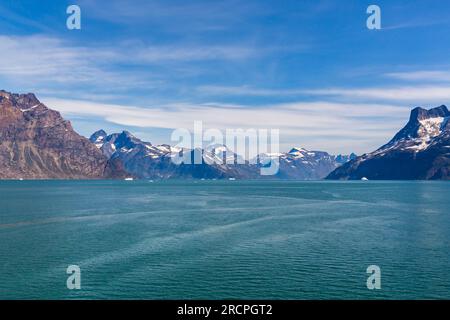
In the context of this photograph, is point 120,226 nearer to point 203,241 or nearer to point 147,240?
point 147,240

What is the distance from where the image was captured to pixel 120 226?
113 meters

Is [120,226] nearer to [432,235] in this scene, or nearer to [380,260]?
[380,260]

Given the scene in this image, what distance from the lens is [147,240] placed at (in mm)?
90188

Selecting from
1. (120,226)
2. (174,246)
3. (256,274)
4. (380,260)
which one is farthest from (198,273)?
(120,226)

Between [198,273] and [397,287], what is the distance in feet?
→ 96.2

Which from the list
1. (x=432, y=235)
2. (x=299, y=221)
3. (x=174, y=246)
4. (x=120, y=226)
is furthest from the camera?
(x=299, y=221)

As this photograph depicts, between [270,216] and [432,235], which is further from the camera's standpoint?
[270,216]
